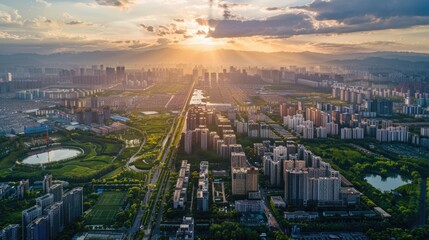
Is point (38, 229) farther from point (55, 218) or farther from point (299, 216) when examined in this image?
point (299, 216)

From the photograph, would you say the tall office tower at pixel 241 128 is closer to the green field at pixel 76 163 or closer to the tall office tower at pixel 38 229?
the green field at pixel 76 163

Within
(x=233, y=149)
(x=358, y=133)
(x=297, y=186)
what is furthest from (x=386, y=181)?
(x=358, y=133)

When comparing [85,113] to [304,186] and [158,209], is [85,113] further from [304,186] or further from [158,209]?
[304,186]

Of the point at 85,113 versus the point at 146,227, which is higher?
the point at 85,113

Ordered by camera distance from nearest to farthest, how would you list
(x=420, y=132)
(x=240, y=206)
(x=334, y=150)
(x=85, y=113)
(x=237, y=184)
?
(x=240, y=206) < (x=237, y=184) < (x=334, y=150) < (x=420, y=132) < (x=85, y=113)

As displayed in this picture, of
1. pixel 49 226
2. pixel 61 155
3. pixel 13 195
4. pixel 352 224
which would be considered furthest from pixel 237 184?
pixel 61 155

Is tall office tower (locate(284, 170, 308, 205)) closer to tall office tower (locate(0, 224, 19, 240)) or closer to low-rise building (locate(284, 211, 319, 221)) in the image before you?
low-rise building (locate(284, 211, 319, 221))

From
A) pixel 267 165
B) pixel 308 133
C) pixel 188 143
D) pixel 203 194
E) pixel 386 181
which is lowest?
pixel 386 181

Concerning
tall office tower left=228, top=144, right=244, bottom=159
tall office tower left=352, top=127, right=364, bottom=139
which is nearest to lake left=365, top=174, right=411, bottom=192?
tall office tower left=228, top=144, right=244, bottom=159
